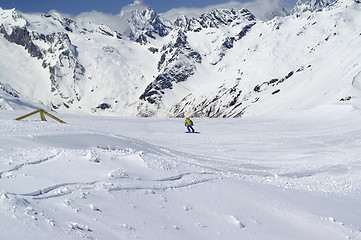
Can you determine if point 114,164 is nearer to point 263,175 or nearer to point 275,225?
point 275,225

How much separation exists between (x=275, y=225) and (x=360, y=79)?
11172 cm

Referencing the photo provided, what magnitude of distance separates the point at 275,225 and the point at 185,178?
9.31ft

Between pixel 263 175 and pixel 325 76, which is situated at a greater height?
pixel 263 175

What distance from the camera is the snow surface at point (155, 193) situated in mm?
6590

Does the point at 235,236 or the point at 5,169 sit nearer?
the point at 235,236

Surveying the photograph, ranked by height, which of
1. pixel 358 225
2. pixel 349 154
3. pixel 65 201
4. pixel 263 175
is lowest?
pixel 349 154

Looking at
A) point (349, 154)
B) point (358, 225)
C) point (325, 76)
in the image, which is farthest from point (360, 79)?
point (358, 225)

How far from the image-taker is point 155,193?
27.8 ft

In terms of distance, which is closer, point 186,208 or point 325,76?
point 186,208

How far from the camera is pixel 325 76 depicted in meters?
140

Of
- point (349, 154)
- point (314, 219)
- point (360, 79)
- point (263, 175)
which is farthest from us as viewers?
point (360, 79)

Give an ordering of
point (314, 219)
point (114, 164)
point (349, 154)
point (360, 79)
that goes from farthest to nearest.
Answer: point (360, 79)
point (349, 154)
point (114, 164)
point (314, 219)

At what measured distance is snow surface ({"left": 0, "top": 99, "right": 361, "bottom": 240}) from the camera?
6590mm

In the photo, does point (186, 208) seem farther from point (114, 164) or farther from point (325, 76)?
point (325, 76)
